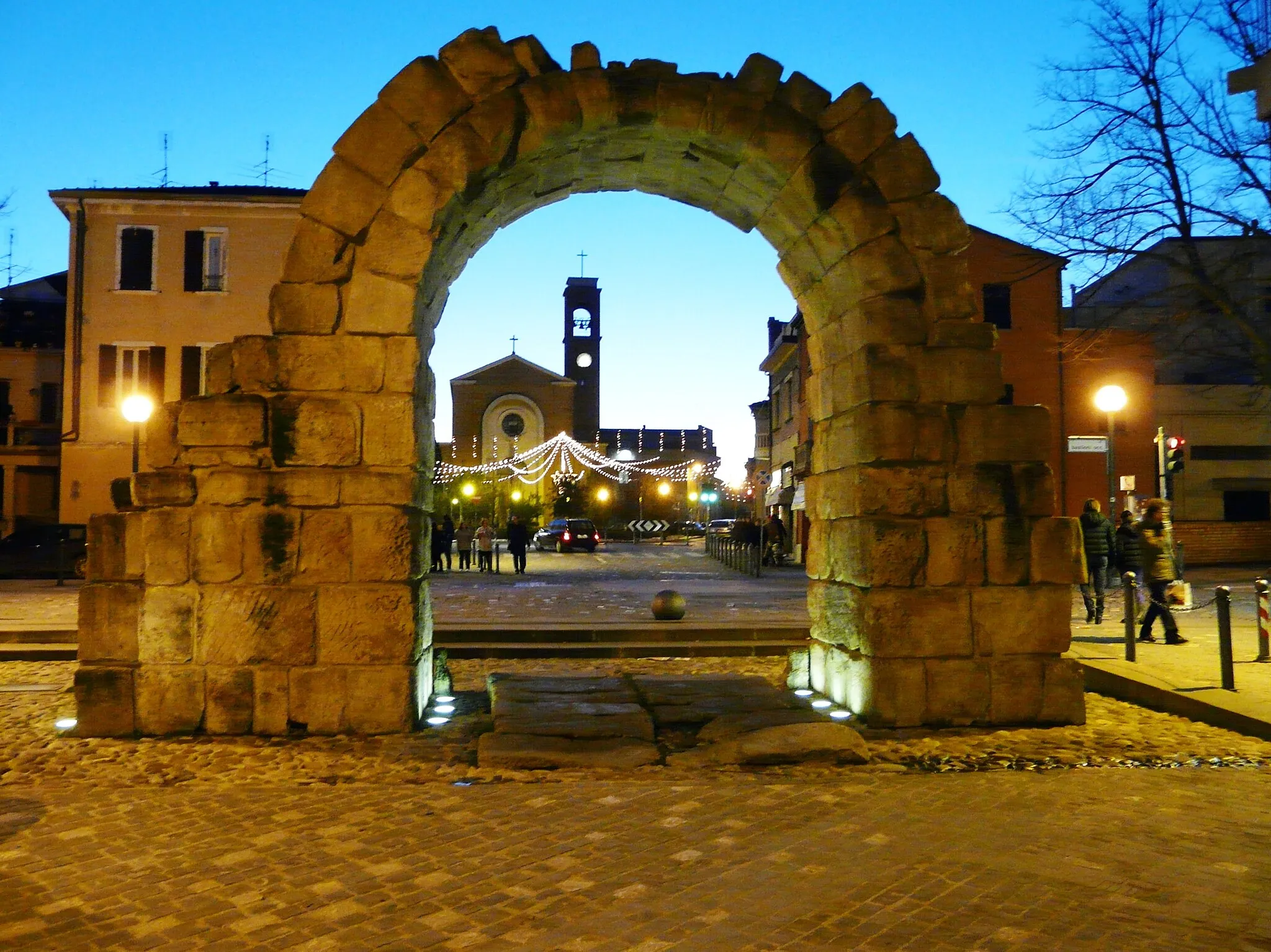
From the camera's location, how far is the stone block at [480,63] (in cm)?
794

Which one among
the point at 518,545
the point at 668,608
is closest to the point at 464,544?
the point at 518,545

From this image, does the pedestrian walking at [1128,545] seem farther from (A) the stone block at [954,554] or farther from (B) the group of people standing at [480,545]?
(B) the group of people standing at [480,545]

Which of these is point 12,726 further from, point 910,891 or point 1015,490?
point 1015,490

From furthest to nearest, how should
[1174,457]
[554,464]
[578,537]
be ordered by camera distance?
1. [554,464]
2. [578,537]
3. [1174,457]

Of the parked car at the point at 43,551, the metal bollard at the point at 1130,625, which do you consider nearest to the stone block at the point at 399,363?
the metal bollard at the point at 1130,625

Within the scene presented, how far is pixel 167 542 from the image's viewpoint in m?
7.73

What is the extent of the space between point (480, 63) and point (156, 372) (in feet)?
87.3

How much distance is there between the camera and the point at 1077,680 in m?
8.12

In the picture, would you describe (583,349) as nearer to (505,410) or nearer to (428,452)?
(505,410)

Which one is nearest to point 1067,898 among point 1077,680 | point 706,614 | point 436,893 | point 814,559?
point 436,893

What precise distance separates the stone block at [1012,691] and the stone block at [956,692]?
6cm

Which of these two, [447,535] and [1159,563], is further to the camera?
[447,535]

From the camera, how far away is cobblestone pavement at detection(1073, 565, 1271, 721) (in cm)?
923

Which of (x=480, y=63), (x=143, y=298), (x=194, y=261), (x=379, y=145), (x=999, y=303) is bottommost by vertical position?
(x=379, y=145)
